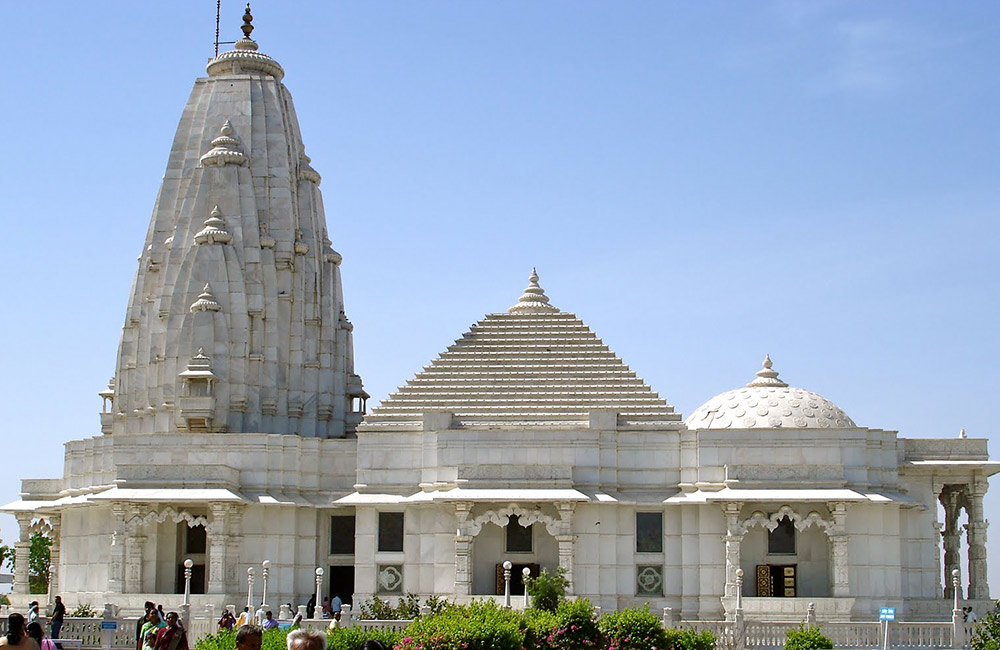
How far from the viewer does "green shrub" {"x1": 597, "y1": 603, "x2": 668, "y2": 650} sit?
30875 millimetres

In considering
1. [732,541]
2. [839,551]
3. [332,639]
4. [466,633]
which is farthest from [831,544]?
[332,639]

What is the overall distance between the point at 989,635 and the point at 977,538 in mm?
13938

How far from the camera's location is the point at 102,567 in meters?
48.3

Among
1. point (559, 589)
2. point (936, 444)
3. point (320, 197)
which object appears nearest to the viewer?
point (559, 589)

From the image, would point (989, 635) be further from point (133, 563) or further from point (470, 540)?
point (133, 563)

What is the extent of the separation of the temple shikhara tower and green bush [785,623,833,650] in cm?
837

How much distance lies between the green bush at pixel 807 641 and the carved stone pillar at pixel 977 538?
15180 mm

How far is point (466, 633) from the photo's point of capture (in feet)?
92.0

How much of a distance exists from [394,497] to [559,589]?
7430 mm

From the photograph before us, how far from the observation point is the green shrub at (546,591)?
37.6m

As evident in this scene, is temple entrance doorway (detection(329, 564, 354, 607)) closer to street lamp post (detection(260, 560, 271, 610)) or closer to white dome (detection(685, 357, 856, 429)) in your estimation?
street lamp post (detection(260, 560, 271, 610))

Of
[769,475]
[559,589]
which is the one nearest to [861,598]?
[769,475]

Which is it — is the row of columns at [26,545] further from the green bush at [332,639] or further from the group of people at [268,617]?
the green bush at [332,639]

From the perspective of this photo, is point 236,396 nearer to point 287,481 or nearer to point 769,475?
point 287,481
